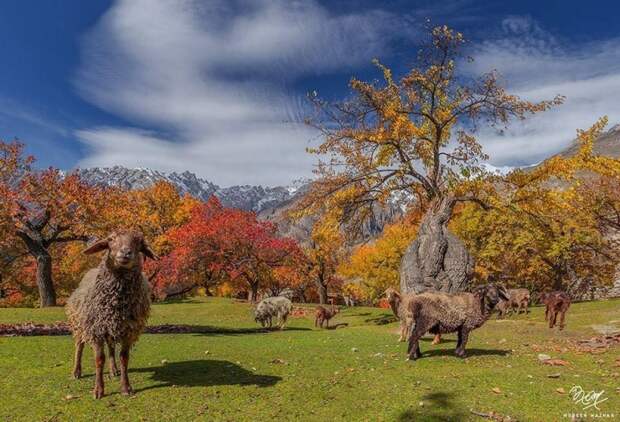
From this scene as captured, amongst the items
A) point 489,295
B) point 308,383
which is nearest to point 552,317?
point 489,295

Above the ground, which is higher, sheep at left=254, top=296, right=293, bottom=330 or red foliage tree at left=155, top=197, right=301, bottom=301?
red foliage tree at left=155, top=197, right=301, bottom=301

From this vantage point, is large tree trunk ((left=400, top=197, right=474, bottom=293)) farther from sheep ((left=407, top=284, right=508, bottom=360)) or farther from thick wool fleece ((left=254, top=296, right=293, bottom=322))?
thick wool fleece ((left=254, top=296, right=293, bottom=322))

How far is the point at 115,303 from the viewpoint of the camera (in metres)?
9.08

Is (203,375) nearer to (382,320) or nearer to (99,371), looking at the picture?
(99,371)

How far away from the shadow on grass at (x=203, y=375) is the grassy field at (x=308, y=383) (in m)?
0.03

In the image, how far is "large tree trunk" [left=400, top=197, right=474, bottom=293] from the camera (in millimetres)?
21750

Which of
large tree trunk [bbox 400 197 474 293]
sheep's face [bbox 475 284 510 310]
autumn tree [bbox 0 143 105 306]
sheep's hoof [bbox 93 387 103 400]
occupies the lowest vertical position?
sheep's hoof [bbox 93 387 103 400]

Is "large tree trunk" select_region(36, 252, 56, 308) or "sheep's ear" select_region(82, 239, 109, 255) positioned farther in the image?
"large tree trunk" select_region(36, 252, 56, 308)

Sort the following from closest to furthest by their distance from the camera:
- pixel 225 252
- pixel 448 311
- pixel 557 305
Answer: pixel 448 311, pixel 557 305, pixel 225 252

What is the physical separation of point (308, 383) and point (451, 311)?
4.75m

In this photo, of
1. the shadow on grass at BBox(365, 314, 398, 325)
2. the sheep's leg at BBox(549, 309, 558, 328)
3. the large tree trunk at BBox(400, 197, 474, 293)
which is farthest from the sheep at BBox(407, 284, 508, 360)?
the shadow on grass at BBox(365, 314, 398, 325)

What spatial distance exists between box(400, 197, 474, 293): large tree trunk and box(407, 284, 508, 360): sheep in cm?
846

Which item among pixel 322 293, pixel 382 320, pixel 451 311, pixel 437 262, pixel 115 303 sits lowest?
pixel 382 320

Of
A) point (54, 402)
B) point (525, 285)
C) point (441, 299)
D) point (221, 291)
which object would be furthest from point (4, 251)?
point (525, 285)
